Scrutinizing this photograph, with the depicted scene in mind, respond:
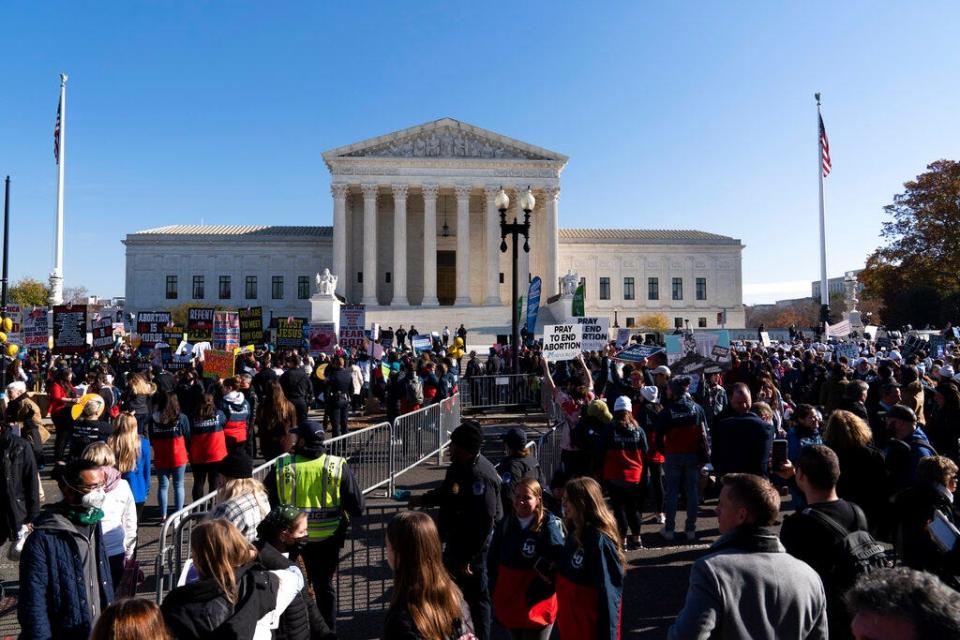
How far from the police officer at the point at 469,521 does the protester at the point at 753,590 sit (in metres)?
→ 1.98

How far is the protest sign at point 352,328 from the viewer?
2231 centimetres

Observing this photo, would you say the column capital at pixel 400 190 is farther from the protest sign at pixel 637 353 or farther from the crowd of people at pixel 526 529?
the crowd of people at pixel 526 529

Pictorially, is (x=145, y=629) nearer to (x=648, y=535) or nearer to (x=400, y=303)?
(x=648, y=535)

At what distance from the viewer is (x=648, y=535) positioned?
7.97 meters

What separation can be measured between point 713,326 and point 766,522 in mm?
65044

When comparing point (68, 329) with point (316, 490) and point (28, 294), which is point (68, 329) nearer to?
point (316, 490)

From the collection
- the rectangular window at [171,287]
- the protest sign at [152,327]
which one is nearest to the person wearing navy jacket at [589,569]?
the protest sign at [152,327]

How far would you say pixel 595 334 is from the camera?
526 inches

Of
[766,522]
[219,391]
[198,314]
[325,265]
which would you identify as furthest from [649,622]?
[325,265]

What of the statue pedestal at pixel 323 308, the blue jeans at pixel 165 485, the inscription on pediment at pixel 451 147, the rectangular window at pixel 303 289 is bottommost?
the blue jeans at pixel 165 485

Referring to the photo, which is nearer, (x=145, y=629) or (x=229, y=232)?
(x=145, y=629)

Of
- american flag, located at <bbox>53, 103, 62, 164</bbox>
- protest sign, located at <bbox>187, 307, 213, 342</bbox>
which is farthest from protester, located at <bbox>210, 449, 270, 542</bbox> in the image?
american flag, located at <bbox>53, 103, 62, 164</bbox>

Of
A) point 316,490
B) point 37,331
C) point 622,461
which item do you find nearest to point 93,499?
point 316,490

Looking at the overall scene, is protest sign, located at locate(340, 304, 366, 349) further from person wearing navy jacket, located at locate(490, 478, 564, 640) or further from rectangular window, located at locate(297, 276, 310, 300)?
rectangular window, located at locate(297, 276, 310, 300)
